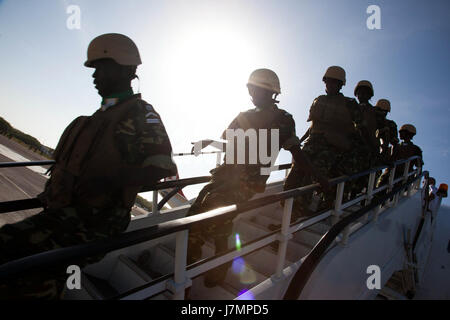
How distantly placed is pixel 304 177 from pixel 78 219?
3.49m

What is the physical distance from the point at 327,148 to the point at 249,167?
2029mm

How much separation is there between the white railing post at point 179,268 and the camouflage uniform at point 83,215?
0.42 metres

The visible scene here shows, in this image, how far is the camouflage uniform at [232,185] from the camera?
2572 mm

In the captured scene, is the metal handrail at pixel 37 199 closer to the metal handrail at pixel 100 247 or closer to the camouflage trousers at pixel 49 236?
the camouflage trousers at pixel 49 236

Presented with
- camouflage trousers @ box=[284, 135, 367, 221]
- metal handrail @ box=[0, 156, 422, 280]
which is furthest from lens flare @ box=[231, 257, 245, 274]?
metal handrail @ box=[0, 156, 422, 280]

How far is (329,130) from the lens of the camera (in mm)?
4293

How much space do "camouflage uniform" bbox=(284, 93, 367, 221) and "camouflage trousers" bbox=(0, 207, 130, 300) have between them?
304cm

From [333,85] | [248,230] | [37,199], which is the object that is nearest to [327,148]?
[333,85]

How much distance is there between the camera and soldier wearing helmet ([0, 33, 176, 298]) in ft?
4.91

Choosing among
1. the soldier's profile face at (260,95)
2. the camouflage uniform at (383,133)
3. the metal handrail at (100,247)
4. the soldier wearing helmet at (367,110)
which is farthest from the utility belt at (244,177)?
the camouflage uniform at (383,133)

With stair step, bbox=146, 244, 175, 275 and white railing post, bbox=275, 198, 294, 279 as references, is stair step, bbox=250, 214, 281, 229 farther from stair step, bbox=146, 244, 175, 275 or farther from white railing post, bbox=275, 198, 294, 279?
white railing post, bbox=275, 198, 294, 279
